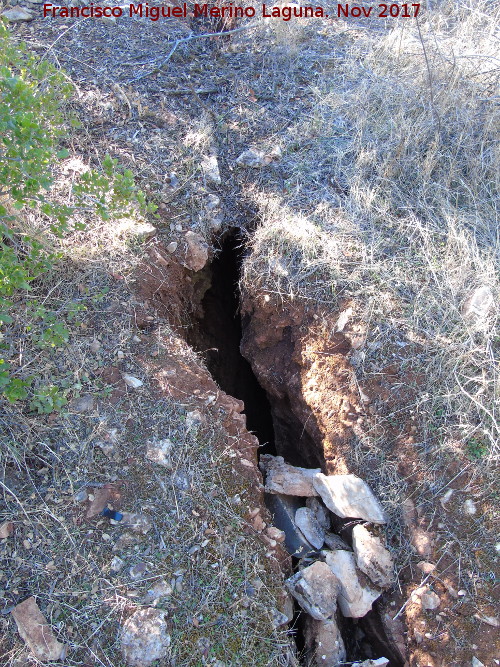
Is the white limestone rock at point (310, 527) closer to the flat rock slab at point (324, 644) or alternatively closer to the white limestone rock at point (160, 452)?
the flat rock slab at point (324, 644)

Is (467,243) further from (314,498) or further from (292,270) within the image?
(314,498)

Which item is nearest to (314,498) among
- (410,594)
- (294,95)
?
(410,594)

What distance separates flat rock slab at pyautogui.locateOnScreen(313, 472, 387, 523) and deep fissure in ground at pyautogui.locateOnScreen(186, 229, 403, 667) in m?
0.42

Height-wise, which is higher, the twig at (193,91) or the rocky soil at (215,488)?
the twig at (193,91)

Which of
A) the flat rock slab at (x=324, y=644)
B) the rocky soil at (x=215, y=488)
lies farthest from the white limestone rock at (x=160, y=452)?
the flat rock slab at (x=324, y=644)

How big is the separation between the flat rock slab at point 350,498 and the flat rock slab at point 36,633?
1.26 meters

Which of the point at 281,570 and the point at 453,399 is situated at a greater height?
the point at 453,399

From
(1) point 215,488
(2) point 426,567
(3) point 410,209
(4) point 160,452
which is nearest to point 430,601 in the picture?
(2) point 426,567

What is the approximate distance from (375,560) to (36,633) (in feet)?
4.52

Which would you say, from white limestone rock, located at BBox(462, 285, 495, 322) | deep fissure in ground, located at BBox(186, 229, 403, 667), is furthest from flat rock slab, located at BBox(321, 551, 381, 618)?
white limestone rock, located at BBox(462, 285, 495, 322)

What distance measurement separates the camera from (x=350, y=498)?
7.86ft

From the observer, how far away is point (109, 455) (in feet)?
7.12

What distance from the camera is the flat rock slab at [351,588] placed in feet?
7.29

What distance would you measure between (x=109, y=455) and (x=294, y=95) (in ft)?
9.21
